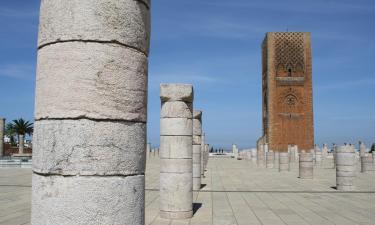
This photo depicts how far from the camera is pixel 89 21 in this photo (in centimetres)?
286

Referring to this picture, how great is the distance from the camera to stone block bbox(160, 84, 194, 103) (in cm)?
767

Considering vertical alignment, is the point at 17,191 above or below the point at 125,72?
below

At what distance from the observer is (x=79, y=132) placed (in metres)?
2.79

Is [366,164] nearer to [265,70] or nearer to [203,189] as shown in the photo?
[203,189]


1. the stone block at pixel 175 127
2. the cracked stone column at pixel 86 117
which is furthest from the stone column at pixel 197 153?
the cracked stone column at pixel 86 117

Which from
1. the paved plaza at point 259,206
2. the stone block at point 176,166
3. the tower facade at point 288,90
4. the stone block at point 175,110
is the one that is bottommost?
the paved plaza at point 259,206

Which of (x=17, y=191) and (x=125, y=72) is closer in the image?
(x=125, y=72)

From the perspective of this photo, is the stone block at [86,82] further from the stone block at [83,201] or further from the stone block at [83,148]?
the stone block at [83,201]

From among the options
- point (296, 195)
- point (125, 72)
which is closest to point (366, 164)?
point (296, 195)

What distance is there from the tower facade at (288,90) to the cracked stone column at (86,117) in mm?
41201

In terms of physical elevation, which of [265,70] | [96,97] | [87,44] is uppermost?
[265,70]

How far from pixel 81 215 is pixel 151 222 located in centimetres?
431

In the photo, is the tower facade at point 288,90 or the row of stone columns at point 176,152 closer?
the row of stone columns at point 176,152

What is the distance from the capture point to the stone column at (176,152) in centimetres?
743
